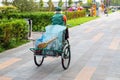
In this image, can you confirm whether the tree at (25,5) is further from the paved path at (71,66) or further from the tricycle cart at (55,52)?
the tricycle cart at (55,52)

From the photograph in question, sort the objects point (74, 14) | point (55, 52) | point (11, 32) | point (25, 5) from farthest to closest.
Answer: point (74, 14), point (25, 5), point (11, 32), point (55, 52)

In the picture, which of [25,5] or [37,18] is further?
[25,5]

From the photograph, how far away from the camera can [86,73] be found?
28.2ft

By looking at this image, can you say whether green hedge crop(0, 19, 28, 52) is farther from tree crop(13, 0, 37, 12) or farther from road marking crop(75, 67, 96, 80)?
tree crop(13, 0, 37, 12)

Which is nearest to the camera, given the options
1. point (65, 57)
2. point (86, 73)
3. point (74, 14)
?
point (86, 73)

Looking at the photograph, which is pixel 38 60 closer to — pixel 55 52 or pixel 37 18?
pixel 55 52

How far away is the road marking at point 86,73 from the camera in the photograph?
26.9 feet

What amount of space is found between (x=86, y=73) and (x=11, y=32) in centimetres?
475

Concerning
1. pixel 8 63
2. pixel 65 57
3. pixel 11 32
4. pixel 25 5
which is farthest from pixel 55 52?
pixel 25 5

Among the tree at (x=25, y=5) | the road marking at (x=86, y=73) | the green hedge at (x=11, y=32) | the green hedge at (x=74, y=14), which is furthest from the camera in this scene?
the green hedge at (x=74, y=14)

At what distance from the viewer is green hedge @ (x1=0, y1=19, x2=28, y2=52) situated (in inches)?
465

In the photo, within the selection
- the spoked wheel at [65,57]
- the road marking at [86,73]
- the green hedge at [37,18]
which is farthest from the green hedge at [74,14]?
the road marking at [86,73]

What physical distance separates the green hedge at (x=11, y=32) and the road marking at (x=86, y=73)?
12.7 ft

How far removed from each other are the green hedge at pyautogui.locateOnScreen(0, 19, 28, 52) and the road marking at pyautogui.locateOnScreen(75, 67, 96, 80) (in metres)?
3.88
